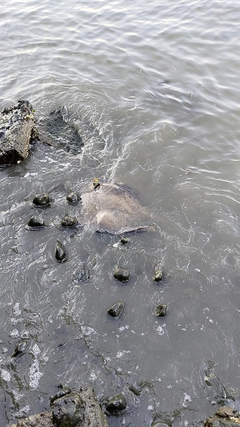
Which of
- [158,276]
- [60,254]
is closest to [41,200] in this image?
[60,254]

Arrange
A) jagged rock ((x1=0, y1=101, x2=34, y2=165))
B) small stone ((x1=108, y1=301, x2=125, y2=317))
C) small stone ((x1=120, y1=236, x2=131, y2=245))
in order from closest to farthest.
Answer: small stone ((x1=108, y1=301, x2=125, y2=317)), small stone ((x1=120, y1=236, x2=131, y2=245)), jagged rock ((x1=0, y1=101, x2=34, y2=165))

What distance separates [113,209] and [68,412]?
3.74 m

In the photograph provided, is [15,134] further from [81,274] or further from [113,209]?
[81,274]

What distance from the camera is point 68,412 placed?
3.62m

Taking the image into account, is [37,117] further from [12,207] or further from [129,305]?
[129,305]

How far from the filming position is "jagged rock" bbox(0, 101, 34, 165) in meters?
7.67

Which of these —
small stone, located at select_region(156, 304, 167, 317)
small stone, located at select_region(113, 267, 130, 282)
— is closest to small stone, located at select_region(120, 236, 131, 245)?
small stone, located at select_region(113, 267, 130, 282)

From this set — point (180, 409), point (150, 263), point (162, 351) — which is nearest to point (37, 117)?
point (150, 263)

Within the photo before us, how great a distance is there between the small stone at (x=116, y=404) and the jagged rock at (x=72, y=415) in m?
0.26

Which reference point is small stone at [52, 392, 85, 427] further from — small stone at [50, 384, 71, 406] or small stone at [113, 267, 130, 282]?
small stone at [113, 267, 130, 282]

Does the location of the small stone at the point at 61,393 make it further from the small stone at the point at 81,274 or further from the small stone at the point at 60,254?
the small stone at the point at 60,254

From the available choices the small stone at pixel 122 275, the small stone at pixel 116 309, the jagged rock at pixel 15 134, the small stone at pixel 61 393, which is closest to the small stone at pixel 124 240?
the small stone at pixel 122 275

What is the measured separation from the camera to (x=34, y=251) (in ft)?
19.9

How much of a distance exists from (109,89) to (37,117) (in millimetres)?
2570
